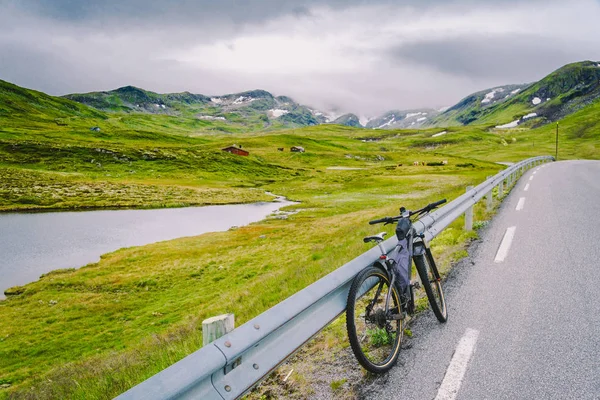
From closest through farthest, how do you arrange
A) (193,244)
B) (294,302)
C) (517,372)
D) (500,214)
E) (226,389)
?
(226,389) → (294,302) → (517,372) → (500,214) → (193,244)

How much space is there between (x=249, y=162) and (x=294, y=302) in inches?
4157

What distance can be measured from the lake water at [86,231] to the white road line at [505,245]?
24861 mm

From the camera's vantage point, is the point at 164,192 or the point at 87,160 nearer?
the point at 164,192

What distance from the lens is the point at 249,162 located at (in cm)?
10712

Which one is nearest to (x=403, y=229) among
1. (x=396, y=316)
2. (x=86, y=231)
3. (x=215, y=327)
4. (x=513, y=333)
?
(x=396, y=316)

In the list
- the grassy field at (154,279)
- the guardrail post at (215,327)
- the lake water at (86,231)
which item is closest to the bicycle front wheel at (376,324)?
the guardrail post at (215,327)

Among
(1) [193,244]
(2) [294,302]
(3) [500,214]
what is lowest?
(1) [193,244]

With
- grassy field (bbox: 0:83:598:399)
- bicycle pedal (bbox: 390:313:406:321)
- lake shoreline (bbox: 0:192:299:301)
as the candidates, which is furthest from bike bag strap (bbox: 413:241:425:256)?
lake shoreline (bbox: 0:192:299:301)

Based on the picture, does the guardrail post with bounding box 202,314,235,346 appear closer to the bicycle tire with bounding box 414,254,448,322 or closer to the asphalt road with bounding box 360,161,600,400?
the asphalt road with bounding box 360,161,600,400

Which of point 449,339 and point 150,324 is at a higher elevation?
point 449,339

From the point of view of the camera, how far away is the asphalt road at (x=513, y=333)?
12.8 feet

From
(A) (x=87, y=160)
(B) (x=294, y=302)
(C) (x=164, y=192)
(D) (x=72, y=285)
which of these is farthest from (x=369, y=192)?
(A) (x=87, y=160)

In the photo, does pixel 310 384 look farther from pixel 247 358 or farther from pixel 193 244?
pixel 193 244

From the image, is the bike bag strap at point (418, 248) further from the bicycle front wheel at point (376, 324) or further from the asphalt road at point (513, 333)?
the asphalt road at point (513, 333)
